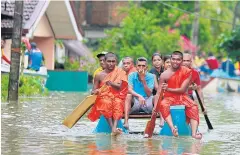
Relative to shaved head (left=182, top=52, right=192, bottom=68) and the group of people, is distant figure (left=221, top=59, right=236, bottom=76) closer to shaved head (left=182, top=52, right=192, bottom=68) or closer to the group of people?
shaved head (left=182, top=52, right=192, bottom=68)

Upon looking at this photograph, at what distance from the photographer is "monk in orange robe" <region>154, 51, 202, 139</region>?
1644cm

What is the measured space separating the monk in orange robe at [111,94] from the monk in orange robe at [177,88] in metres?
0.71

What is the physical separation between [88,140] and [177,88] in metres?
1.94

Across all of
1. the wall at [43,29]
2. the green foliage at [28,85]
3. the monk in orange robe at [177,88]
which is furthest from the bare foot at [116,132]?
the wall at [43,29]

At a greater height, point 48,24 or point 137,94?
point 48,24

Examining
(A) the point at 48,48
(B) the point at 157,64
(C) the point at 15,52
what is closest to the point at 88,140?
(B) the point at 157,64

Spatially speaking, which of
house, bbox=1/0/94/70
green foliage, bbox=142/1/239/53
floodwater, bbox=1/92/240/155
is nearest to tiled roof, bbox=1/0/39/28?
house, bbox=1/0/94/70

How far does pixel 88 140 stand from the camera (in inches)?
610

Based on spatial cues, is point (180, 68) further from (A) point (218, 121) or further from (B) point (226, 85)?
(B) point (226, 85)

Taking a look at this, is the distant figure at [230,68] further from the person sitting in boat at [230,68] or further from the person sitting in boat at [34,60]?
the person sitting in boat at [34,60]

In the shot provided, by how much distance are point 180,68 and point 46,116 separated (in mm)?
5020

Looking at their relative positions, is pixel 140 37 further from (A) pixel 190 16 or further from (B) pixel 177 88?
(B) pixel 177 88

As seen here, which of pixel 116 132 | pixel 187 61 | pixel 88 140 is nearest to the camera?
pixel 88 140

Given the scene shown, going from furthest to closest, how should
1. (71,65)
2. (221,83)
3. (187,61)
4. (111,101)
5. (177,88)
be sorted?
(221,83) < (71,65) < (187,61) < (111,101) < (177,88)
